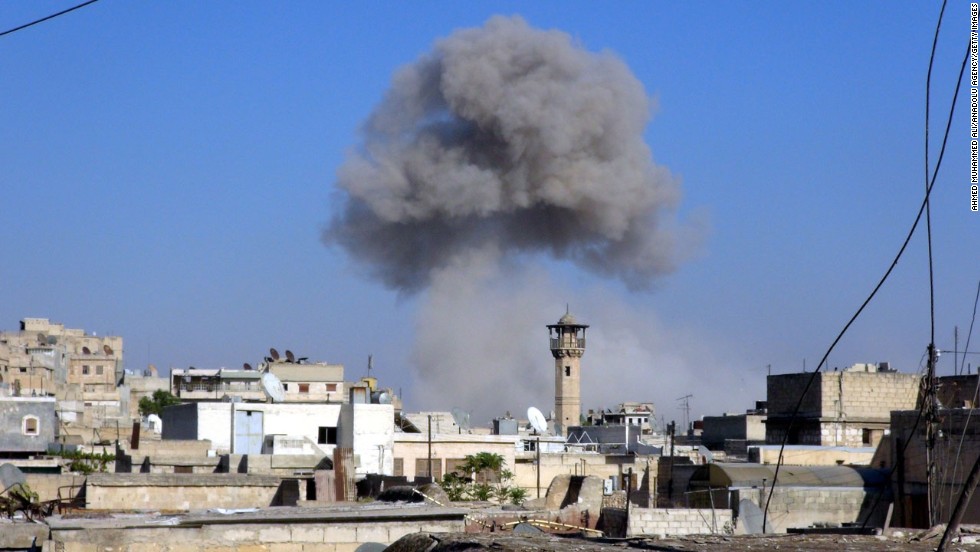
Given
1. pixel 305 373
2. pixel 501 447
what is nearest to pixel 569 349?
pixel 305 373

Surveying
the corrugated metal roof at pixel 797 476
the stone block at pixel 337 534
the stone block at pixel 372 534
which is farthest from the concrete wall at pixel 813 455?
the stone block at pixel 337 534

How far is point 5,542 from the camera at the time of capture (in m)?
10.3

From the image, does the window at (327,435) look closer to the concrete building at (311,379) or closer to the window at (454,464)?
the window at (454,464)

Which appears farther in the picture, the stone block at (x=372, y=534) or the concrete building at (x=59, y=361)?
the concrete building at (x=59, y=361)

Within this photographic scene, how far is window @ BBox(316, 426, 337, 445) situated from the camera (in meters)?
25.3

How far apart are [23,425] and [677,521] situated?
56.3 ft

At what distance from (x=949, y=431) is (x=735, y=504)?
2.87 meters

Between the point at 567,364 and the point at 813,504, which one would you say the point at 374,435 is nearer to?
the point at 813,504

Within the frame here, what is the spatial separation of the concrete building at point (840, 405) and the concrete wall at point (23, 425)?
553 inches

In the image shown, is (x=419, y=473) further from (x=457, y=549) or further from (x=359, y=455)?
(x=457, y=549)

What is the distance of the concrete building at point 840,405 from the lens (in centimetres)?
2584

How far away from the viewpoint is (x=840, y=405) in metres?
26.0

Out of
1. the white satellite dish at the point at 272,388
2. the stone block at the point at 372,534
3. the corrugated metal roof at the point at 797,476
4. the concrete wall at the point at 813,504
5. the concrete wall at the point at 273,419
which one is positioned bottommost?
the concrete wall at the point at 813,504

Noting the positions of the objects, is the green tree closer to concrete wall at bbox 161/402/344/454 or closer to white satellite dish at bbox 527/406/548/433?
white satellite dish at bbox 527/406/548/433
